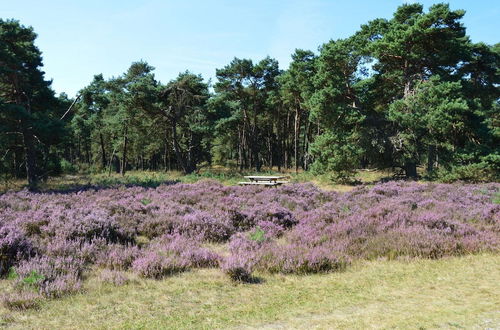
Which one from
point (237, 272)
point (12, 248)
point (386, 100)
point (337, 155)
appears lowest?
point (237, 272)

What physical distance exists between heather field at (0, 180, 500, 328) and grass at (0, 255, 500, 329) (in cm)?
2

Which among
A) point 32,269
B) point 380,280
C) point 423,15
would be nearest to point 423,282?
point 380,280

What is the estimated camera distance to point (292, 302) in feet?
16.6

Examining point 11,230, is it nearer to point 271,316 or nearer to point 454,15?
point 271,316

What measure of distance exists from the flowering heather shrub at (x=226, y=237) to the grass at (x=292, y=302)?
1.26 feet

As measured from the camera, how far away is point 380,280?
6078 mm

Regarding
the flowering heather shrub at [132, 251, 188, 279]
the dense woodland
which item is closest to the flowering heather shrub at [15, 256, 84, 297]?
the flowering heather shrub at [132, 251, 188, 279]

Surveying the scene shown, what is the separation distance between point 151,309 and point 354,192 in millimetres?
14181

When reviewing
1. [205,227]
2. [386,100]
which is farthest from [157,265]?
[386,100]

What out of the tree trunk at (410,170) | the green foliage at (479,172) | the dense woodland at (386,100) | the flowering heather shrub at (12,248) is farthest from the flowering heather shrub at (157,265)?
the tree trunk at (410,170)

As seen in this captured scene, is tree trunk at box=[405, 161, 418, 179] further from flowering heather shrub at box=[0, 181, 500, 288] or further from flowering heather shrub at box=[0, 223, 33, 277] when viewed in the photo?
flowering heather shrub at box=[0, 223, 33, 277]

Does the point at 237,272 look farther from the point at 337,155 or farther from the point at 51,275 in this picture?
the point at 337,155

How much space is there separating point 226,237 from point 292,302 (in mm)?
4452

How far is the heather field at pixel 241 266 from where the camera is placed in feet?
15.3
